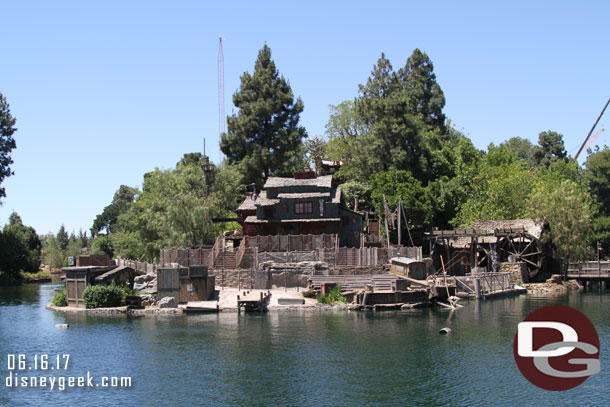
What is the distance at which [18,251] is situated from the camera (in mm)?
106250

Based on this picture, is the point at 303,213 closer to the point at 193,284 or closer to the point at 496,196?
the point at 193,284

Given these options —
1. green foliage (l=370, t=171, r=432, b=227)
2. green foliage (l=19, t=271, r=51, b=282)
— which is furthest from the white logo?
green foliage (l=19, t=271, r=51, b=282)

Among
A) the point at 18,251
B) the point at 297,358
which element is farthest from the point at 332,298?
the point at 18,251

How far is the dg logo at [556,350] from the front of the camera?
30.5 meters

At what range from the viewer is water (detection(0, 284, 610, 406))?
1097 inches

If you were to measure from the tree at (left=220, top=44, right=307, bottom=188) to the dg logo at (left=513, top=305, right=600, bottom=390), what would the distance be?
165 ft

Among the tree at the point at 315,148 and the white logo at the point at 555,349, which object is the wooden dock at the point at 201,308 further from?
the tree at the point at 315,148

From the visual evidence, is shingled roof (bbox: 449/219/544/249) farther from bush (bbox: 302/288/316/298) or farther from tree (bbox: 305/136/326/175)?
tree (bbox: 305/136/326/175)

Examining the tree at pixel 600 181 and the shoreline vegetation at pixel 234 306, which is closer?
the shoreline vegetation at pixel 234 306

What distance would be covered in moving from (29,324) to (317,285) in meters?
23.7

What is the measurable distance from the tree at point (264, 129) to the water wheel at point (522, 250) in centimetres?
3148

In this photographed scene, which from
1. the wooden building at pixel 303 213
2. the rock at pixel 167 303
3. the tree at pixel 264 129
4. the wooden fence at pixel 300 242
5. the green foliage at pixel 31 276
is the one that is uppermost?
the tree at pixel 264 129

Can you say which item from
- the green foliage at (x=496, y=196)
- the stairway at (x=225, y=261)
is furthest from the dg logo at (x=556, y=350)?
the green foliage at (x=496, y=196)

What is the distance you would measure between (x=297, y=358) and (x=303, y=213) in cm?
3701
